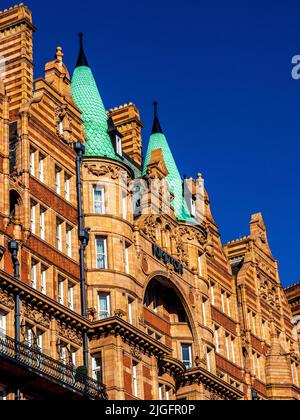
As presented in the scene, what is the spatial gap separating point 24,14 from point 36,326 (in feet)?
63.3

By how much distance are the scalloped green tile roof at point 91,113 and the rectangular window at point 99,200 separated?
2.02m

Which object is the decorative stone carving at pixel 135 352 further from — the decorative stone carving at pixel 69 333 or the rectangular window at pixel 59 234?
the rectangular window at pixel 59 234

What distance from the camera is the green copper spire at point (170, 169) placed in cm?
8431

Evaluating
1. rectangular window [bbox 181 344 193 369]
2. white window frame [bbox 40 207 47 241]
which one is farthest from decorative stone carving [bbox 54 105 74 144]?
rectangular window [bbox 181 344 193 369]

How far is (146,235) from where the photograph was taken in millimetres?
77562

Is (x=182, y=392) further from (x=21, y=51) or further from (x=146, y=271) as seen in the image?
(x=21, y=51)

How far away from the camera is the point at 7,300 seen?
2522 inches

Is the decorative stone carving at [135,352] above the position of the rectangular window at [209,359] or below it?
below

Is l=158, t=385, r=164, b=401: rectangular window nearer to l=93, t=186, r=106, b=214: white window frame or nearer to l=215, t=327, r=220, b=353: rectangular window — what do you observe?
l=215, t=327, r=220, b=353: rectangular window

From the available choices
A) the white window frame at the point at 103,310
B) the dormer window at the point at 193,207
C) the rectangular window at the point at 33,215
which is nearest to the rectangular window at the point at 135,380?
the white window frame at the point at 103,310

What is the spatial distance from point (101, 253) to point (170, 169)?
14569mm

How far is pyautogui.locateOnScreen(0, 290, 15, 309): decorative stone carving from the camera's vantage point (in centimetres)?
6378

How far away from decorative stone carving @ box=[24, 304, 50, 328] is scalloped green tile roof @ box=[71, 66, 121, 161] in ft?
39.7
